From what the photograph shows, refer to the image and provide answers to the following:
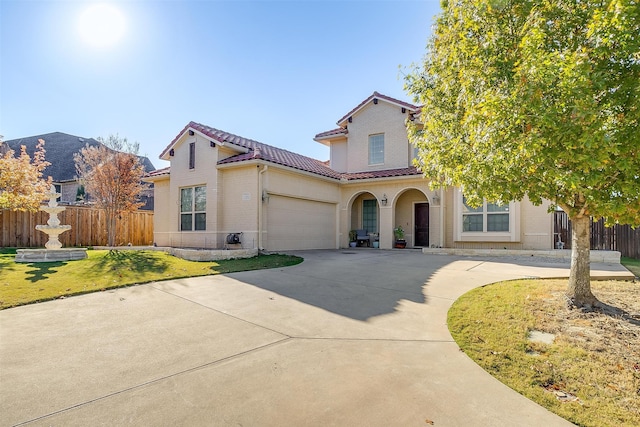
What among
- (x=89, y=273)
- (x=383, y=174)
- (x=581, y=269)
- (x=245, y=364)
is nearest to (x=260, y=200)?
(x=89, y=273)

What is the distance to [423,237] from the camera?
1634 centimetres

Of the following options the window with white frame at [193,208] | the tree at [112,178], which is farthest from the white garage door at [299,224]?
the tree at [112,178]

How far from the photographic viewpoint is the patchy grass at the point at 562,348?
270cm

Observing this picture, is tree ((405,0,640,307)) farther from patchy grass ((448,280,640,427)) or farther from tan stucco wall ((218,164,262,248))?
tan stucco wall ((218,164,262,248))

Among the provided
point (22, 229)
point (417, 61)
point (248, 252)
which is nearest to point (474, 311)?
point (417, 61)

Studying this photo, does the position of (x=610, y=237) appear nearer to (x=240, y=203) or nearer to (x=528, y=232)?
(x=528, y=232)

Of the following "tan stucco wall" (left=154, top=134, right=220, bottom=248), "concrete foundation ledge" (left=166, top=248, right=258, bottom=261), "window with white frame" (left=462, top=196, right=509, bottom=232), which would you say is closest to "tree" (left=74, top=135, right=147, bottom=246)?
"tan stucco wall" (left=154, top=134, right=220, bottom=248)

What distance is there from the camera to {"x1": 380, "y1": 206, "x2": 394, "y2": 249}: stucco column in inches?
613

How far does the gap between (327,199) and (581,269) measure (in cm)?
1158

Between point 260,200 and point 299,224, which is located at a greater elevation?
point 260,200

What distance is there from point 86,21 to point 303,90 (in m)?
7.68

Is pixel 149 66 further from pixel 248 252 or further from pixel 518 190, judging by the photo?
pixel 518 190

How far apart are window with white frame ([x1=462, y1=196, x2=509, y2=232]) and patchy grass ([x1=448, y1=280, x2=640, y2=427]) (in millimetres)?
7640

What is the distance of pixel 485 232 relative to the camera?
44.4ft
